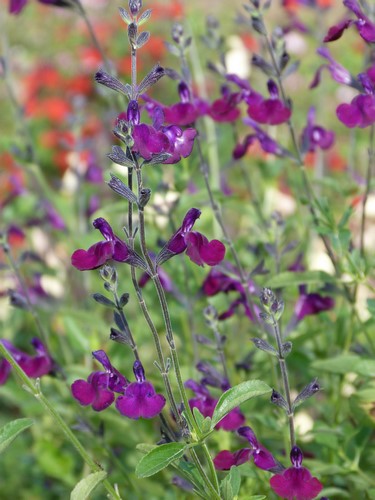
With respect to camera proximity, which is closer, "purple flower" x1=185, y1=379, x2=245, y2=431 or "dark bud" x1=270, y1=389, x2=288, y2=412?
"dark bud" x1=270, y1=389, x2=288, y2=412

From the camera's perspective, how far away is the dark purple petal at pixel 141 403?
1.35 meters

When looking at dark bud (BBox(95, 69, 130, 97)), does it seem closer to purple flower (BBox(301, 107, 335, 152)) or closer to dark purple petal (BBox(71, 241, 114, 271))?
dark purple petal (BBox(71, 241, 114, 271))

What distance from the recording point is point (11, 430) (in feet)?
4.58

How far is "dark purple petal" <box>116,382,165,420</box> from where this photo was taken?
135 cm

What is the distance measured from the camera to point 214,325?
1602 millimetres

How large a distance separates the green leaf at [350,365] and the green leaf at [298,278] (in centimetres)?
17

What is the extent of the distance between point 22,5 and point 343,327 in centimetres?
123

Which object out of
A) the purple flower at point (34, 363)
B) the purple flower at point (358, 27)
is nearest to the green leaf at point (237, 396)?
the purple flower at point (34, 363)

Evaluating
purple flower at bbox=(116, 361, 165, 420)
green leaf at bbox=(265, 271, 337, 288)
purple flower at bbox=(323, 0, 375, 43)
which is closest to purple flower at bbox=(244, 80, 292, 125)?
purple flower at bbox=(323, 0, 375, 43)

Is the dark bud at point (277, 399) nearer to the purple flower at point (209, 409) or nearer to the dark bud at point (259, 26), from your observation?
the purple flower at point (209, 409)

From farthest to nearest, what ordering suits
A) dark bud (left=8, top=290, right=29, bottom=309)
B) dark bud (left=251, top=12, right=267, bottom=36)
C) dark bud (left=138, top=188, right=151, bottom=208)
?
1. dark bud (left=8, top=290, right=29, bottom=309)
2. dark bud (left=251, top=12, right=267, bottom=36)
3. dark bud (left=138, top=188, right=151, bottom=208)

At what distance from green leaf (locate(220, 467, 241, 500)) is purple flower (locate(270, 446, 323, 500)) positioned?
69mm

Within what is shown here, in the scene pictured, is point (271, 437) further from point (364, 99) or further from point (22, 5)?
point (22, 5)

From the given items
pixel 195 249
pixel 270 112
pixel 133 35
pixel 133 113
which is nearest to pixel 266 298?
pixel 195 249
